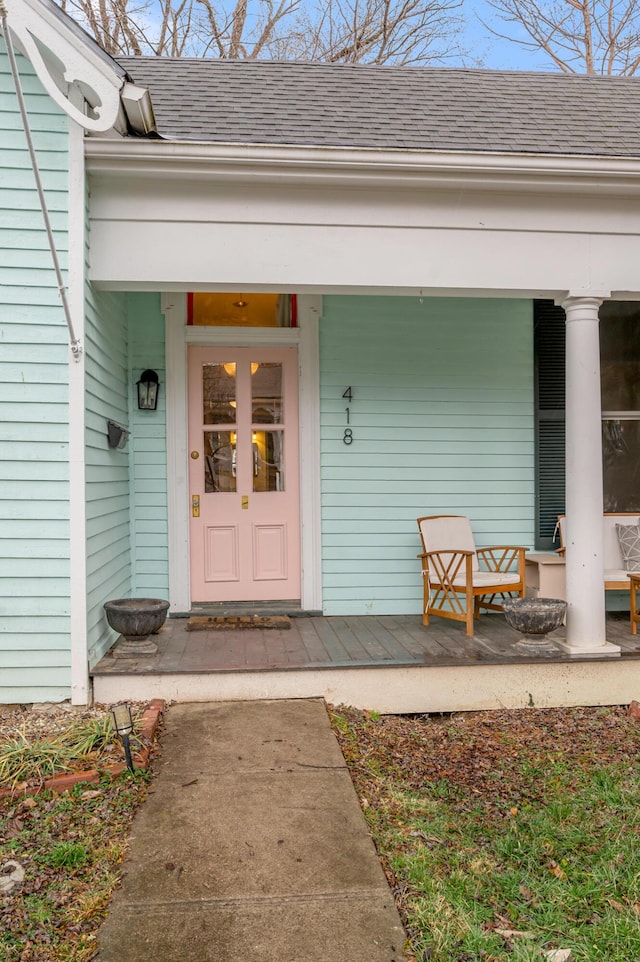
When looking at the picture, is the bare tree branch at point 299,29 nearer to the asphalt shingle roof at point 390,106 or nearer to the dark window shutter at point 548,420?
the asphalt shingle roof at point 390,106

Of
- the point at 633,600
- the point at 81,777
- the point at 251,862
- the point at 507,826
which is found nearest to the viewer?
the point at 251,862

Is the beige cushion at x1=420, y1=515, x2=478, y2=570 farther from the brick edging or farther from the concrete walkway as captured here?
the brick edging

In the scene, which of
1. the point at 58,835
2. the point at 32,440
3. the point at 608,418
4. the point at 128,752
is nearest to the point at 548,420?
the point at 608,418

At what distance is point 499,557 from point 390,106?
10.6 ft

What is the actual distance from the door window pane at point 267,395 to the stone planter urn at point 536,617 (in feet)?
7.14

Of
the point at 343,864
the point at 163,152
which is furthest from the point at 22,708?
the point at 163,152

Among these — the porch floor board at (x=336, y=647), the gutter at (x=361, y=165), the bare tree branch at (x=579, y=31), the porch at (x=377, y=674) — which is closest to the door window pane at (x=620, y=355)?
the gutter at (x=361, y=165)

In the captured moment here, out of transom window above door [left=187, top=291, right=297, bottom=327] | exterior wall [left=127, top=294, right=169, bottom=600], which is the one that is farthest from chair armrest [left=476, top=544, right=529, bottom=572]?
exterior wall [left=127, top=294, right=169, bottom=600]

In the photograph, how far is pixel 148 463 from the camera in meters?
4.85

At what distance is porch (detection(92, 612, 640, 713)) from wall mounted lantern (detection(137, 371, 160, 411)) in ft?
5.41

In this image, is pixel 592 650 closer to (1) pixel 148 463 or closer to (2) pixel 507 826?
(2) pixel 507 826

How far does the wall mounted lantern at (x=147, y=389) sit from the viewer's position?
477 centimetres

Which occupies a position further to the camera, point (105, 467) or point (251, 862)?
point (105, 467)

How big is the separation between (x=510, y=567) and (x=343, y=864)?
3.32 m
